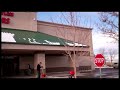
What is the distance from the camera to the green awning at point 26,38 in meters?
26.5

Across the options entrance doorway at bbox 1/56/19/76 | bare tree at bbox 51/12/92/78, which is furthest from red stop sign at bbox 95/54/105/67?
entrance doorway at bbox 1/56/19/76

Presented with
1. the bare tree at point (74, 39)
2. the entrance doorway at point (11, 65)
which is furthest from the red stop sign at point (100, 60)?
the entrance doorway at point (11, 65)

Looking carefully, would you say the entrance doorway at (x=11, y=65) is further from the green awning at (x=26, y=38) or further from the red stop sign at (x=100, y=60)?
the red stop sign at (x=100, y=60)

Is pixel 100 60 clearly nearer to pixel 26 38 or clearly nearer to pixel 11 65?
pixel 26 38

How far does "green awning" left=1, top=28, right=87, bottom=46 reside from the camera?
2655 cm

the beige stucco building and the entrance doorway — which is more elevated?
the beige stucco building

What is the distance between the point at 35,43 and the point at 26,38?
1.40 meters

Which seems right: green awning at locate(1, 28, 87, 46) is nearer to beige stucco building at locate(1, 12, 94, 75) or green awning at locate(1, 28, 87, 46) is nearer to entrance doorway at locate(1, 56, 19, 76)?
beige stucco building at locate(1, 12, 94, 75)

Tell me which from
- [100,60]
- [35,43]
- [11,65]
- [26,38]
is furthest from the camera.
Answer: [11,65]

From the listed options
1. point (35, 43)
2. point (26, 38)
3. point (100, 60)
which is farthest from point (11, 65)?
point (100, 60)

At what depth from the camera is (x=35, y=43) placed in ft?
91.9
